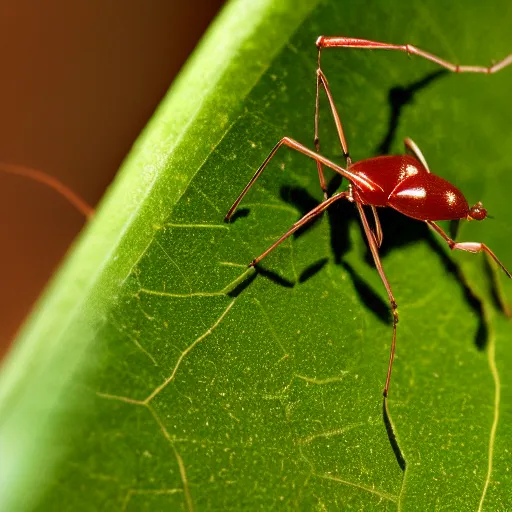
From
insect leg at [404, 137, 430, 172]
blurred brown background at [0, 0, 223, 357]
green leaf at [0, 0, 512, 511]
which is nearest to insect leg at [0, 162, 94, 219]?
blurred brown background at [0, 0, 223, 357]

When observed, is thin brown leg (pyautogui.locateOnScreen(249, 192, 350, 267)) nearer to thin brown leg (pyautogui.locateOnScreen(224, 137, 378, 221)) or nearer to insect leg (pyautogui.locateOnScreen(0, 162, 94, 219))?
thin brown leg (pyautogui.locateOnScreen(224, 137, 378, 221))

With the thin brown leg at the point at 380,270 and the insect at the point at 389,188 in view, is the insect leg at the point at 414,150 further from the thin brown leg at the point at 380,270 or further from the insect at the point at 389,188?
the thin brown leg at the point at 380,270

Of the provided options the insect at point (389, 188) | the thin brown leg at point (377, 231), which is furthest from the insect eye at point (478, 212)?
the thin brown leg at point (377, 231)

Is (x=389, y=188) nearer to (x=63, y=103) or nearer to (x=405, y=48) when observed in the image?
(x=405, y=48)

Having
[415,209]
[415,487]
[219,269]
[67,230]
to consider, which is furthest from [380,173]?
[67,230]

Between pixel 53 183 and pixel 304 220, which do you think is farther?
pixel 53 183

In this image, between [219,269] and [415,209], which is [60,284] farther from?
[415,209]

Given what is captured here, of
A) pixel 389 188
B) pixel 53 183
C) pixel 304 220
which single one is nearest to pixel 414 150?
pixel 389 188
